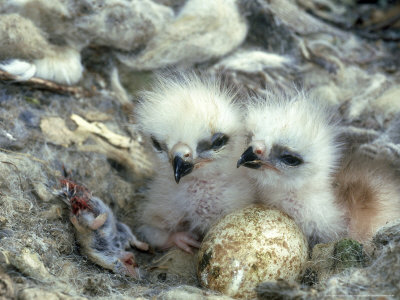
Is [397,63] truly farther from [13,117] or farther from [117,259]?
[13,117]

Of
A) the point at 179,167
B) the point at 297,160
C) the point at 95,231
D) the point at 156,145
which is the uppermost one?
the point at 297,160

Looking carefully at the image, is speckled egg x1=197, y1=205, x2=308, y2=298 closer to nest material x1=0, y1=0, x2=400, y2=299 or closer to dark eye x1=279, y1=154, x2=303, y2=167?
nest material x1=0, y1=0, x2=400, y2=299

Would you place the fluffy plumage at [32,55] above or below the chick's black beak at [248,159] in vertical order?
below

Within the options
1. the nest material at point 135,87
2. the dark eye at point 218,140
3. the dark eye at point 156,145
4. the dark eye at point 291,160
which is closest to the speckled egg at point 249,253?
the nest material at point 135,87

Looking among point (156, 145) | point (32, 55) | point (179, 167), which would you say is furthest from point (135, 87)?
point (179, 167)

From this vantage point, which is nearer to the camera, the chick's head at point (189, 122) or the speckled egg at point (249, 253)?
the speckled egg at point (249, 253)

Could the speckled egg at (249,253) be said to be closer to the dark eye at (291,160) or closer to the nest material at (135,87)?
the nest material at (135,87)

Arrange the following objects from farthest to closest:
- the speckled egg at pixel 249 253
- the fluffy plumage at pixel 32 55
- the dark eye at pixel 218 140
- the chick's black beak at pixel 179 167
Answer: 1. the fluffy plumage at pixel 32 55
2. the dark eye at pixel 218 140
3. the chick's black beak at pixel 179 167
4. the speckled egg at pixel 249 253

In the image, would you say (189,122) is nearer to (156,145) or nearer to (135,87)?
(156,145)
